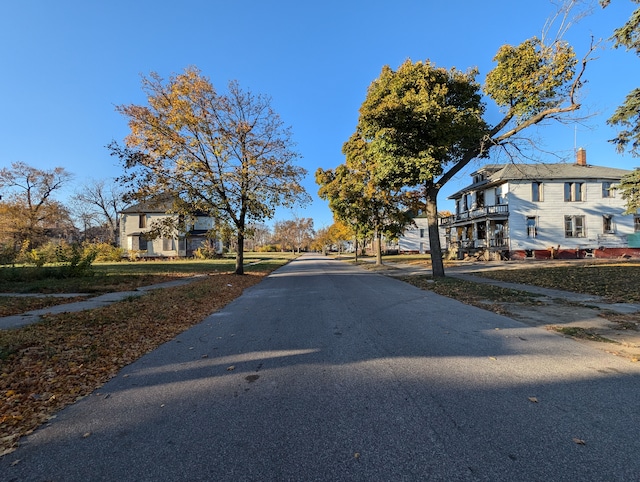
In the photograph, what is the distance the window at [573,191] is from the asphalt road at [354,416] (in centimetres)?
3128

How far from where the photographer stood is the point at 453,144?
1500 cm

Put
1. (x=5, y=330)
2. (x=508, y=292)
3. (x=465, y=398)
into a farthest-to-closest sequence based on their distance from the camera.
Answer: (x=508, y=292) → (x=5, y=330) → (x=465, y=398)

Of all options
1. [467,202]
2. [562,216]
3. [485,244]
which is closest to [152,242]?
[467,202]

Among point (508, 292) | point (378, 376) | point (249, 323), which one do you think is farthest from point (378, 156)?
point (378, 376)

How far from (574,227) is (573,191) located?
3.22 meters

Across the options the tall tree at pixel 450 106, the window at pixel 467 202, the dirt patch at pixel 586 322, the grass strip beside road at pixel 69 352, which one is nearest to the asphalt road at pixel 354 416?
the grass strip beside road at pixel 69 352

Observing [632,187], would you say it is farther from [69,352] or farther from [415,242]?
[415,242]

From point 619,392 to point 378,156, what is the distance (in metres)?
12.2

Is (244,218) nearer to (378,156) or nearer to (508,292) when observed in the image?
(378,156)

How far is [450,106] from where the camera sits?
540 inches

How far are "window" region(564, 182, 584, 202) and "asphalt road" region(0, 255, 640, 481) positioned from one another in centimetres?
3128

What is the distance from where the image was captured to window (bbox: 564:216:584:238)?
30094 mm

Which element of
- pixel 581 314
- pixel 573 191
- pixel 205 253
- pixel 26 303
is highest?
pixel 573 191

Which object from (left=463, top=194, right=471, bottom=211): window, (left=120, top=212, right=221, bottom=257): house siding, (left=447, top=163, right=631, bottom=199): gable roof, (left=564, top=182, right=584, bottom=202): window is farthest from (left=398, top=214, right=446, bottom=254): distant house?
(left=120, top=212, right=221, bottom=257): house siding
